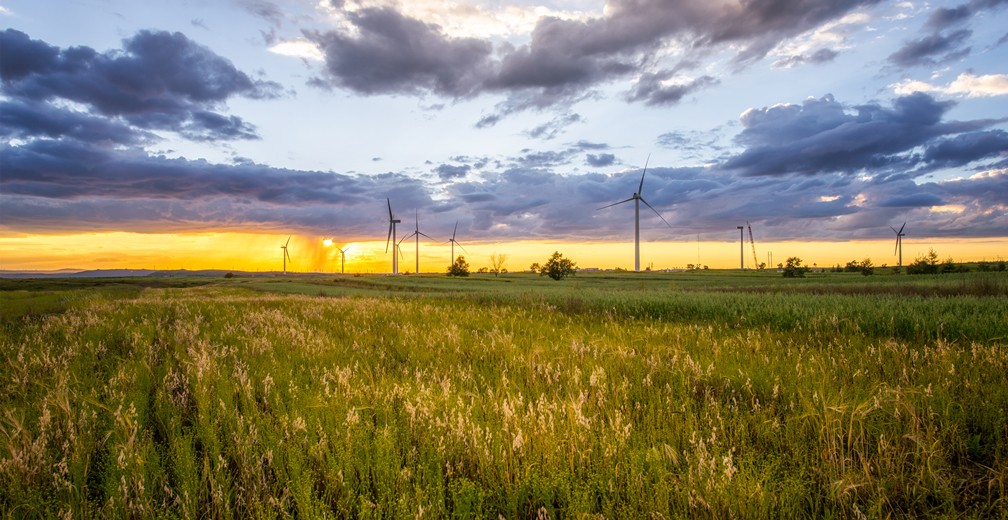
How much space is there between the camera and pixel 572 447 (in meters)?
2.90

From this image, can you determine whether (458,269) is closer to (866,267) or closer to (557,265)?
(557,265)

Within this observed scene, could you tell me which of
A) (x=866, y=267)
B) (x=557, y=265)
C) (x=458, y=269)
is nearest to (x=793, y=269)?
(x=866, y=267)

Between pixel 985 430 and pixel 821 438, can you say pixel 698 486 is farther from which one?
pixel 985 430

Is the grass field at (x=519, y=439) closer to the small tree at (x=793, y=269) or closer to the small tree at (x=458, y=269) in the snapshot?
the small tree at (x=793, y=269)

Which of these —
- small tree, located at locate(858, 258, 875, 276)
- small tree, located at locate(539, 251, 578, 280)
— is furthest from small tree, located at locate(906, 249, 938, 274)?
small tree, located at locate(539, 251, 578, 280)

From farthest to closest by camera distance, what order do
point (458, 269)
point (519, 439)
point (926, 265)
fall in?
point (458, 269)
point (926, 265)
point (519, 439)

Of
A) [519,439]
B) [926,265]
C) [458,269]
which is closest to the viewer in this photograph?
[519,439]

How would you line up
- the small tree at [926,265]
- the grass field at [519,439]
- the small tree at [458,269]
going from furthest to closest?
the small tree at [458,269], the small tree at [926,265], the grass field at [519,439]

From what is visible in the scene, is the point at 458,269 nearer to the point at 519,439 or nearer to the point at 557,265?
the point at 557,265

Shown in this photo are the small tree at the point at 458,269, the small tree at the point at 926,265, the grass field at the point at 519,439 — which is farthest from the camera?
the small tree at the point at 458,269

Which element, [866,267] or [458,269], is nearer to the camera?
[866,267]

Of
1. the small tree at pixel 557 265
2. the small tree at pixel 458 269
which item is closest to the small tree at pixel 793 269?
the small tree at pixel 557 265

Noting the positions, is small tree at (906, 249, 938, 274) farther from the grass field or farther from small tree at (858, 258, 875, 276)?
the grass field

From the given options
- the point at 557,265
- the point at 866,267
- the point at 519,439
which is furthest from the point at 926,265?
the point at 519,439
